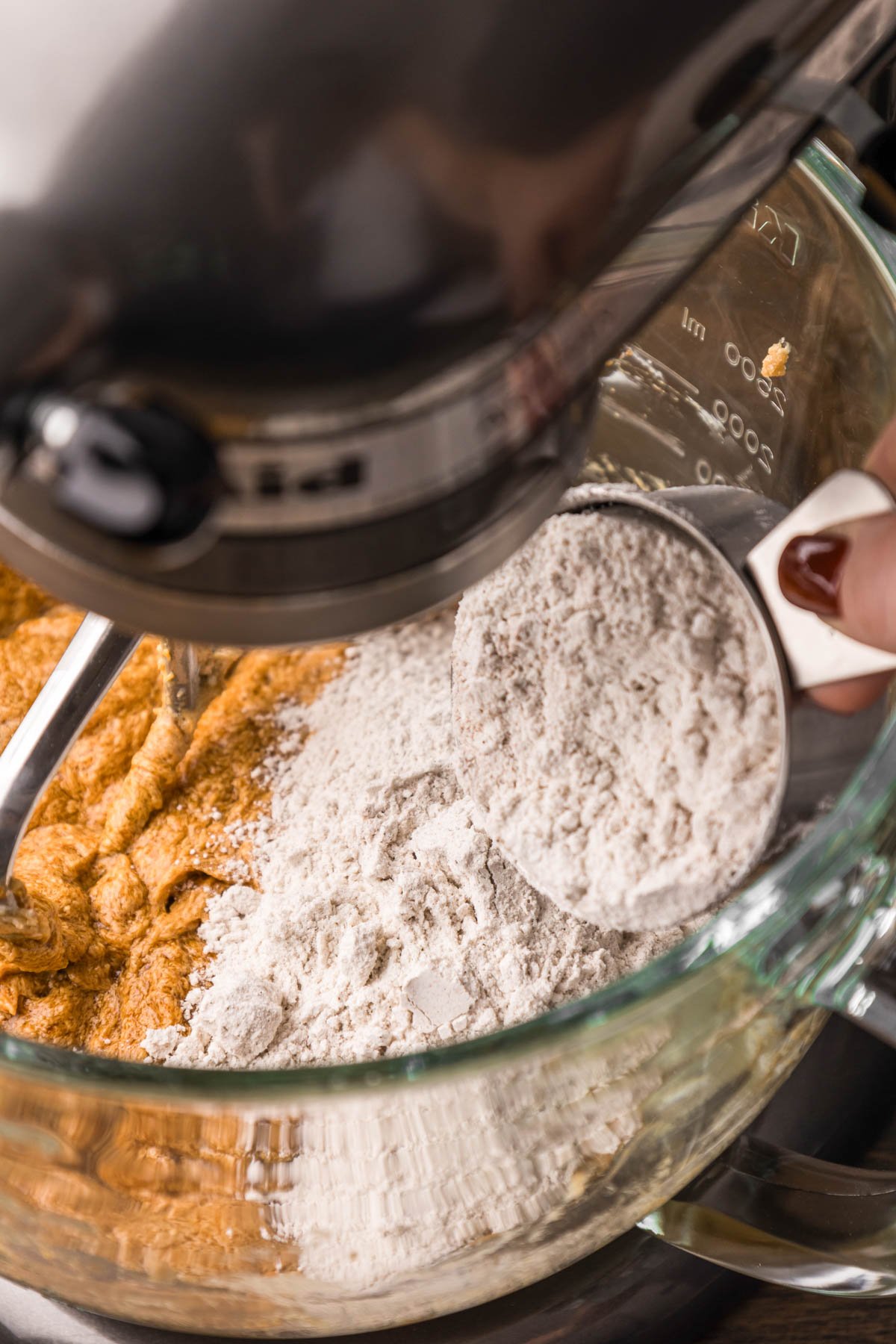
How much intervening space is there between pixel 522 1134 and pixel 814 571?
298 mm

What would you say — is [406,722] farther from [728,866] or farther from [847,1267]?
[847,1267]

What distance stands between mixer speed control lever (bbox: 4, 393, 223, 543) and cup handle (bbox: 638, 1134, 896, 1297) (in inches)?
21.1

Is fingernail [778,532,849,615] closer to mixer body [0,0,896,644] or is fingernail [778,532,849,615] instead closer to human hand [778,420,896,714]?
human hand [778,420,896,714]

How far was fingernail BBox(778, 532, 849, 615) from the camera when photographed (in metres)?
0.62

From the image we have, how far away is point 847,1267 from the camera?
0.67m

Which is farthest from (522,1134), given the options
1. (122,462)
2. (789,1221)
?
(122,462)

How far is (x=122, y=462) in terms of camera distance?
0.35 meters

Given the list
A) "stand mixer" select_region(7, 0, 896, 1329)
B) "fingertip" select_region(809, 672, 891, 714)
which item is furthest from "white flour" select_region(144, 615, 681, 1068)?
"stand mixer" select_region(7, 0, 896, 1329)

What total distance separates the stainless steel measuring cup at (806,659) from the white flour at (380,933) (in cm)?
17

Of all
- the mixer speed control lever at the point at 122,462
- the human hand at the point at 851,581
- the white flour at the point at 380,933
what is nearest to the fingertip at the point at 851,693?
the human hand at the point at 851,581

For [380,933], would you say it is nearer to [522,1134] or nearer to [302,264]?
[522,1134]

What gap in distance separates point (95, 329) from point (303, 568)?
0.10m

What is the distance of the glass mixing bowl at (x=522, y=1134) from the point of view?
51cm

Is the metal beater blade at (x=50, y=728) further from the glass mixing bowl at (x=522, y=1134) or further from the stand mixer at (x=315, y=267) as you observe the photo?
the stand mixer at (x=315, y=267)
